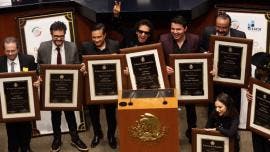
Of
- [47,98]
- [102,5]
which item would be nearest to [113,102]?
[47,98]

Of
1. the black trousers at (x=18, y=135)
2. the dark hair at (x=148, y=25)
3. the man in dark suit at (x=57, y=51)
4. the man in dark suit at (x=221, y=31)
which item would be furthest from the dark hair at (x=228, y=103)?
the black trousers at (x=18, y=135)

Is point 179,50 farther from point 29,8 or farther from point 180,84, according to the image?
point 29,8

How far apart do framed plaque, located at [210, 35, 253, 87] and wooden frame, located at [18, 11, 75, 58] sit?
Result: 6.35 ft

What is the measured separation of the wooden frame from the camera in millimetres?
6582

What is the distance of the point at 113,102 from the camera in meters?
5.88

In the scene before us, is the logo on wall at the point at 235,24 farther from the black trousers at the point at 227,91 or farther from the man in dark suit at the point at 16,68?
the man in dark suit at the point at 16,68

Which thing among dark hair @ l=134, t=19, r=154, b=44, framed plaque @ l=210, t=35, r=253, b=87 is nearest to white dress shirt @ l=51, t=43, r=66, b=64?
dark hair @ l=134, t=19, r=154, b=44

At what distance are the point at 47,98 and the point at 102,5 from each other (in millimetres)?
1738

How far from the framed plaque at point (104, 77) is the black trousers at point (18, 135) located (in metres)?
0.77

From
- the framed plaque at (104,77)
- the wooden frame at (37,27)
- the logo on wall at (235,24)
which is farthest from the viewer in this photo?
the logo on wall at (235,24)

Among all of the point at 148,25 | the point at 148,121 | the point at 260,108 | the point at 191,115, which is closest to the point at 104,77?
the point at 148,25

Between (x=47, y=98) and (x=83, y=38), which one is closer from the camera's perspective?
(x=47, y=98)

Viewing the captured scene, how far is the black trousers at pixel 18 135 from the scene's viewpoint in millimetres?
5914

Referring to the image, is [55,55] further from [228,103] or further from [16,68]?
[228,103]
